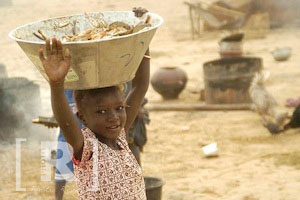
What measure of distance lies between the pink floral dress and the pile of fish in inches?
Result: 17.5

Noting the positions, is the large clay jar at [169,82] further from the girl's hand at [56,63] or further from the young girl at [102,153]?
the girl's hand at [56,63]

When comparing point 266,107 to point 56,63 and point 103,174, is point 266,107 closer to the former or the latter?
point 103,174

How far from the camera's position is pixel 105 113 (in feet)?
8.28

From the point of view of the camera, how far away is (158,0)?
19.3m

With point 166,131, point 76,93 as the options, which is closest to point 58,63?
point 76,93

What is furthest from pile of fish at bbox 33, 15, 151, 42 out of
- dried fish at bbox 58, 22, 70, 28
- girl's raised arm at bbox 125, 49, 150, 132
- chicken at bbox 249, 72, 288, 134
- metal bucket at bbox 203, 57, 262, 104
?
metal bucket at bbox 203, 57, 262, 104

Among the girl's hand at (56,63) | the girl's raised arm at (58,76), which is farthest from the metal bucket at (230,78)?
the girl's hand at (56,63)

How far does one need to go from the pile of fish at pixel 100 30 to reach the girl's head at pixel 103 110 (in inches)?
10.3

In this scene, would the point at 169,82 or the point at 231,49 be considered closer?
the point at 231,49

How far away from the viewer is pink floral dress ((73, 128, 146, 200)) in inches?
98.7

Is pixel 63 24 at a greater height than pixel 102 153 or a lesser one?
greater

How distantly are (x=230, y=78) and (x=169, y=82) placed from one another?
102 centimetres

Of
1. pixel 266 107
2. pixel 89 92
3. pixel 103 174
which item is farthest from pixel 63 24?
pixel 266 107

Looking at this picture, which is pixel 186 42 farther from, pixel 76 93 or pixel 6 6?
pixel 76 93
